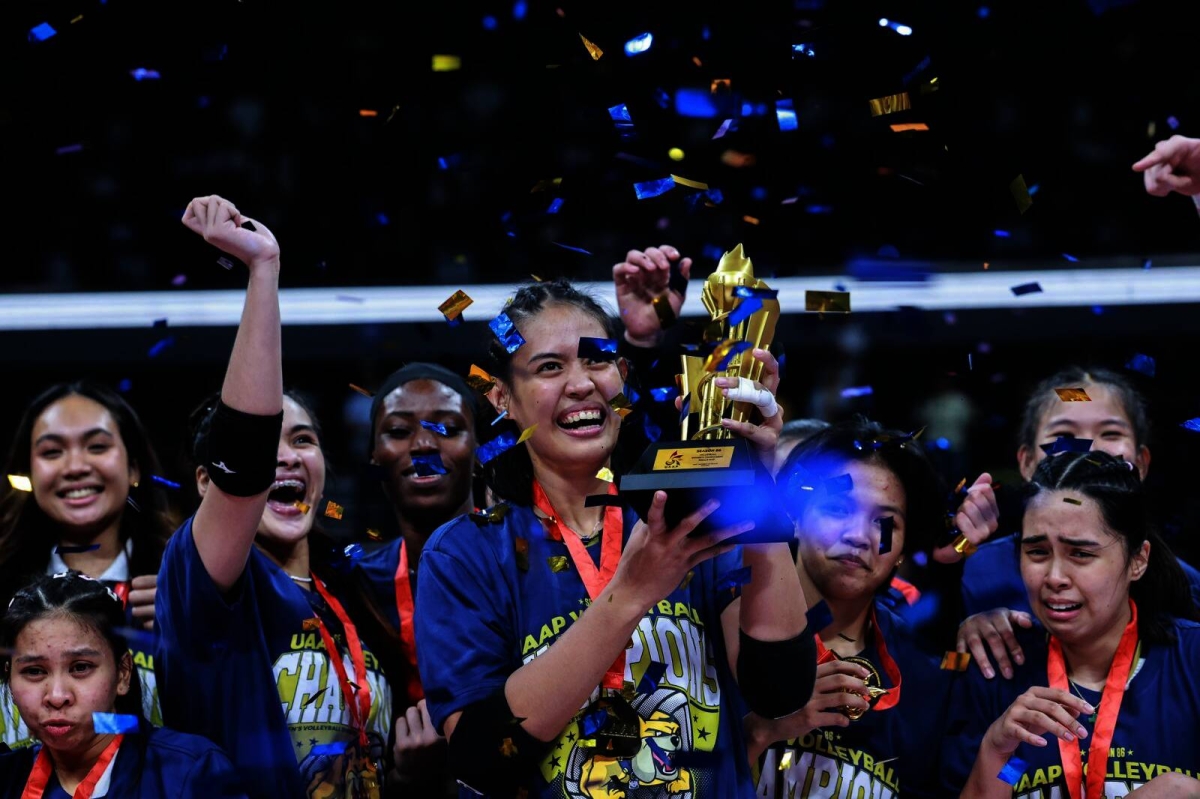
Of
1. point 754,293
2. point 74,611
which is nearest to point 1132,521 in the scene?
point 754,293

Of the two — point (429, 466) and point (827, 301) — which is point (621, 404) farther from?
point (429, 466)

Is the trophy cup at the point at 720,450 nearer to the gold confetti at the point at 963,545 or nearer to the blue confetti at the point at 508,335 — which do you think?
the blue confetti at the point at 508,335

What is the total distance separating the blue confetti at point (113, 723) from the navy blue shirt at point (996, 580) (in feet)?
5.28

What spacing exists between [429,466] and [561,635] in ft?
4.14

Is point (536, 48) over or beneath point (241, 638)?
over

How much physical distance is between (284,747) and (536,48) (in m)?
2.74

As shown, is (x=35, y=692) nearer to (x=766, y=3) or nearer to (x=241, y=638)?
(x=241, y=638)

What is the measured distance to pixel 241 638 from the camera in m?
2.22

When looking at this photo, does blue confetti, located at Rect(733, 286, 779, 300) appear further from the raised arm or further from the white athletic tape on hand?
the raised arm

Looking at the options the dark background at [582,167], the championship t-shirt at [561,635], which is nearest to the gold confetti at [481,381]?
the championship t-shirt at [561,635]

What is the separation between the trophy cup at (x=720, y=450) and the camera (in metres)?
Result: 1.57

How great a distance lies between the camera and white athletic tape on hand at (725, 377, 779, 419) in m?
1.68

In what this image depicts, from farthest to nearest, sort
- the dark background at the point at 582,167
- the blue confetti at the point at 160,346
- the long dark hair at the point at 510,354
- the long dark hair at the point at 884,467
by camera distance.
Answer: the dark background at the point at 582,167
the blue confetti at the point at 160,346
the long dark hair at the point at 884,467
the long dark hair at the point at 510,354

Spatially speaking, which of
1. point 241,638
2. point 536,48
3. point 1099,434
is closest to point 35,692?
point 241,638
